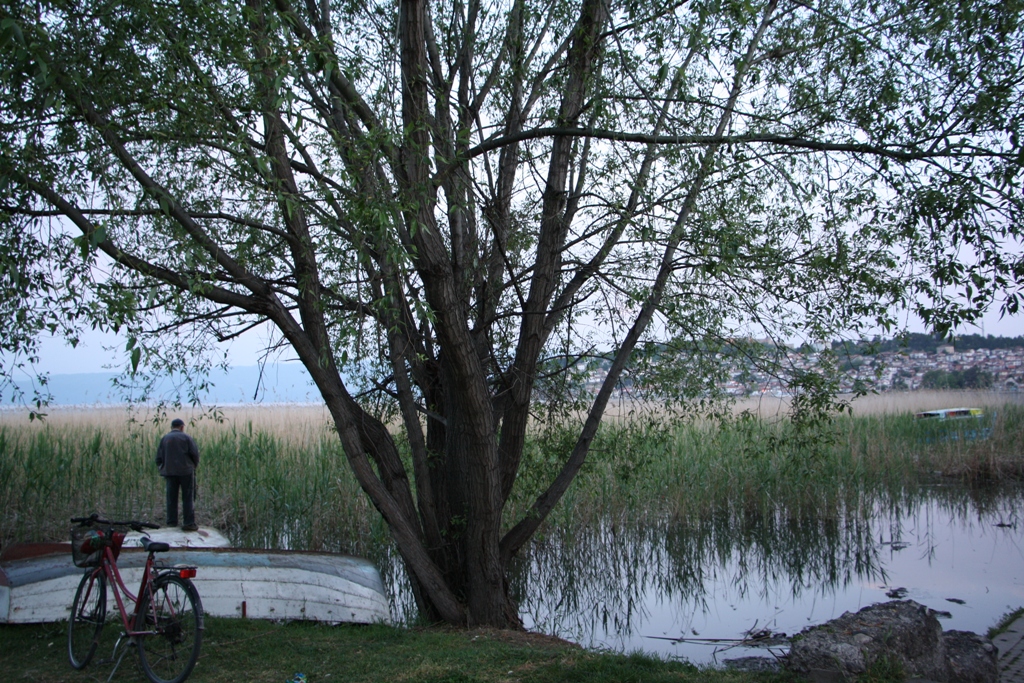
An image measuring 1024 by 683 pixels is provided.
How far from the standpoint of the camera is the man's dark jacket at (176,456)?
10312 mm

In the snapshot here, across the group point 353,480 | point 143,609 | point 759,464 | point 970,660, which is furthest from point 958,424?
point 143,609

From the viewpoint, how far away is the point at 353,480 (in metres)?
12.0

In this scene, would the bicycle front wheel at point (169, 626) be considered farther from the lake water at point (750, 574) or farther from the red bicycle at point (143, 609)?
the lake water at point (750, 574)

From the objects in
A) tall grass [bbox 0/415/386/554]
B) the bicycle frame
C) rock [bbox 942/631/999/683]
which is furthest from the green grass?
tall grass [bbox 0/415/386/554]

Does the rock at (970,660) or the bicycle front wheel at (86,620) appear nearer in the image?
the rock at (970,660)

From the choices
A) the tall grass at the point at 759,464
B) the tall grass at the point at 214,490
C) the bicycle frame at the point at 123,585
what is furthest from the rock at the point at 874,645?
the tall grass at the point at 214,490

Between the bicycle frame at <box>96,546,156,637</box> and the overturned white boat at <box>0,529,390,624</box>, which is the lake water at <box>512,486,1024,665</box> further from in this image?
the bicycle frame at <box>96,546,156,637</box>

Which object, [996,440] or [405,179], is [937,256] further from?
[996,440]

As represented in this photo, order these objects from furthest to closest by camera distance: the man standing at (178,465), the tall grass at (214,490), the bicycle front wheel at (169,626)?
the tall grass at (214,490)
the man standing at (178,465)
the bicycle front wheel at (169,626)

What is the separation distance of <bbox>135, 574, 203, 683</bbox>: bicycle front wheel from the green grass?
171mm

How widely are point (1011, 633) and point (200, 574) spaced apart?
710 cm

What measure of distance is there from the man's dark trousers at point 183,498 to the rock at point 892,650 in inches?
316

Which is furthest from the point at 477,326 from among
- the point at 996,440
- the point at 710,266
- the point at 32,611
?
the point at 996,440

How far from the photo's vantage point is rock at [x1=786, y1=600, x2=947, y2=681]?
4.68 meters
